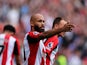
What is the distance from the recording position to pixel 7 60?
8.95 meters

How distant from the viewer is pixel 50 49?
25.1ft

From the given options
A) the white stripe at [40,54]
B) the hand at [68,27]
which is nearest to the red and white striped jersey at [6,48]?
the white stripe at [40,54]

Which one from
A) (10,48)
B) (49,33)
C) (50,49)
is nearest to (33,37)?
(49,33)

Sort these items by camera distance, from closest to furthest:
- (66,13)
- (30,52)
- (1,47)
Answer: (30,52) < (1,47) < (66,13)

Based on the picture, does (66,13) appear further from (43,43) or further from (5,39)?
→ (43,43)

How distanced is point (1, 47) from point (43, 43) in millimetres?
1341

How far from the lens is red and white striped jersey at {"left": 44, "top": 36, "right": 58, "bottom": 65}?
7598 mm

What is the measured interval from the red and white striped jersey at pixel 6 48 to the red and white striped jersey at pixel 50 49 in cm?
124

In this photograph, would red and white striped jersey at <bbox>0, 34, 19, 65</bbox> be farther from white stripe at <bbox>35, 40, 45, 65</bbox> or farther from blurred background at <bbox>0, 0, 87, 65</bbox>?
blurred background at <bbox>0, 0, 87, 65</bbox>

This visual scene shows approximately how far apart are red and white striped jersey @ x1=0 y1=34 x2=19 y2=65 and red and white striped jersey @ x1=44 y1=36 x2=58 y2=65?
1.24 m

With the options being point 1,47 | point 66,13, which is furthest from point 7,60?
point 66,13

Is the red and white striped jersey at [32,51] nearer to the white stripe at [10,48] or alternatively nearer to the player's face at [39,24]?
the player's face at [39,24]

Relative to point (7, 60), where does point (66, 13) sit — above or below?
above

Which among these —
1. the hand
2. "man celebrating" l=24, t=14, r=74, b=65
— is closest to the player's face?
Answer: "man celebrating" l=24, t=14, r=74, b=65
